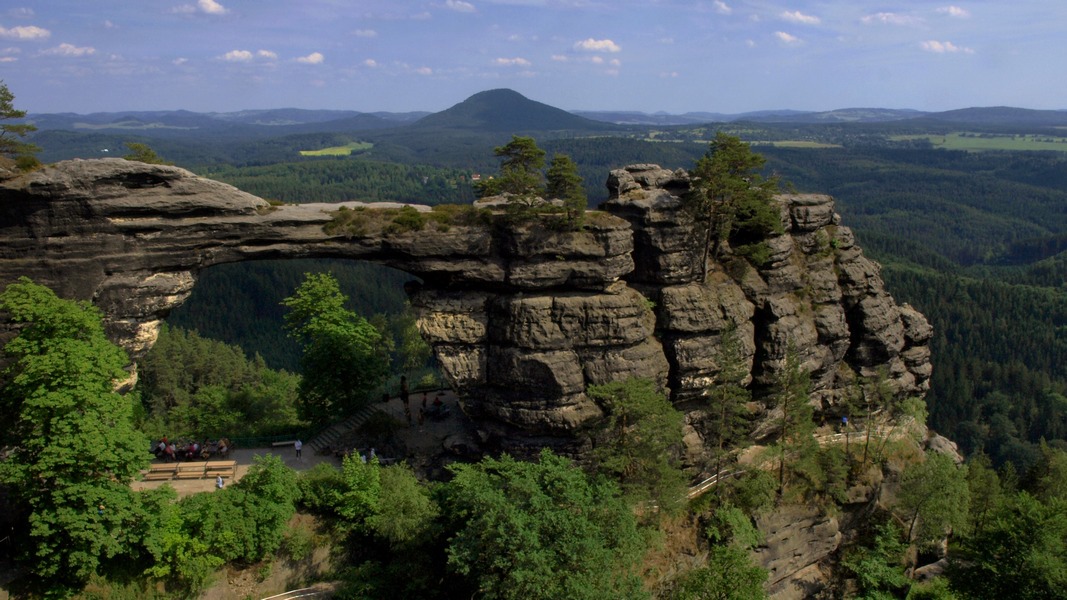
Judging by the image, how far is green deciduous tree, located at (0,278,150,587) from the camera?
76.2ft

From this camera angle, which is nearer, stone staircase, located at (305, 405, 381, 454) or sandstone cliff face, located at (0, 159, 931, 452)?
sandstone cliff face, located at (0, 159, 931, 452)

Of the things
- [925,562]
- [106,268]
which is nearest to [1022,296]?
[925,562]

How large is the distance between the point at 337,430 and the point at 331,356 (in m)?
4.21

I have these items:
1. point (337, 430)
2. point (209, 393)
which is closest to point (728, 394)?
point (337, 430)

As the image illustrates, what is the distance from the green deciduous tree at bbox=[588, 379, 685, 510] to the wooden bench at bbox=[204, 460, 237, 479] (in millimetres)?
17491

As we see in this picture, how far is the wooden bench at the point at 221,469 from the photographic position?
101 feet

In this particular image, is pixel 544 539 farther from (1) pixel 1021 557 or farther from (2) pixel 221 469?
(1) pixel 1021 557

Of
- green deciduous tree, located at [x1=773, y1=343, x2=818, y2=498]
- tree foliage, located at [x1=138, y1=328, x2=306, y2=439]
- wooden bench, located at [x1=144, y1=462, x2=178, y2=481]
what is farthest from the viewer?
tree foliage, located at [x1=138, y1=328, x2=306, y2=439]

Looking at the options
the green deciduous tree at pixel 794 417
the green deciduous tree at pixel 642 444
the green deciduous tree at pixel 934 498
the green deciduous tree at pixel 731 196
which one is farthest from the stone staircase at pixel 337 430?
the green deciduous tree at pixel 934 498

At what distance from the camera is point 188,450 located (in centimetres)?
3256

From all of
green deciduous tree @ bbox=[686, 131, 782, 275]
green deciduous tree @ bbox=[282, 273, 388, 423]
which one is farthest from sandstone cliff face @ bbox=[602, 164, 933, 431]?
green deciduous tree @ bbox=[282, 273, 388, 423]

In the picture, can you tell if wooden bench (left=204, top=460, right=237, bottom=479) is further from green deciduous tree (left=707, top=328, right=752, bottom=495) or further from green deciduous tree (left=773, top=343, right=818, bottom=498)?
green deciduous tree (left=773, top=343, right=818, bottom=498)

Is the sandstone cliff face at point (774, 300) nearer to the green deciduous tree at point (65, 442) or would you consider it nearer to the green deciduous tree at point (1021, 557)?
the green deciduous tree at point (1021, 557)

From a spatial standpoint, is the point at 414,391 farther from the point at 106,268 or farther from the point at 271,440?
the point at 106,268
